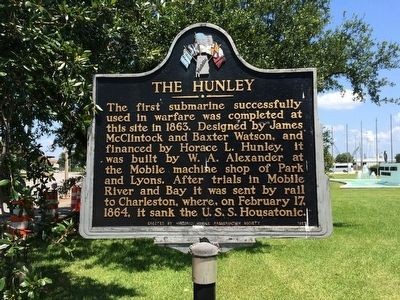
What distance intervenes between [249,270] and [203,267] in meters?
4.30

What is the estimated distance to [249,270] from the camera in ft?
27.8

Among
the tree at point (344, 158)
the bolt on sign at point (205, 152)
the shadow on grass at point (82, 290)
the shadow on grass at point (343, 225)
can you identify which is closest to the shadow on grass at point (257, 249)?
the shadow on grass at point (82, 290)

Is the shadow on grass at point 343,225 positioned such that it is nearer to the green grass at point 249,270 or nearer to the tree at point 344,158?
the green grass at point 249,270

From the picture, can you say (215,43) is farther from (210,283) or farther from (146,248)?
(146,248)

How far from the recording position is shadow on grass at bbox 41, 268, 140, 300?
23.0 ft

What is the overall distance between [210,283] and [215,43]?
212 cm

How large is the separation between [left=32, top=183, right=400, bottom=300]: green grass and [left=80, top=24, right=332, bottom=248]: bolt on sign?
8.56 ft

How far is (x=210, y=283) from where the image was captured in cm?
436

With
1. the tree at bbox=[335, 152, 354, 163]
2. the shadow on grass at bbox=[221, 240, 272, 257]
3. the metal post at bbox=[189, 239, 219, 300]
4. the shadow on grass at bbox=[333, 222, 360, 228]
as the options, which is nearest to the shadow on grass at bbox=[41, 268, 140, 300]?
the shadow on grass at bbox=[221, 240, 272, 257]

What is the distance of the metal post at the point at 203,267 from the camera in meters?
4.35

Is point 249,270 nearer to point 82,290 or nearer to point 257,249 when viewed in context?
point 257,249

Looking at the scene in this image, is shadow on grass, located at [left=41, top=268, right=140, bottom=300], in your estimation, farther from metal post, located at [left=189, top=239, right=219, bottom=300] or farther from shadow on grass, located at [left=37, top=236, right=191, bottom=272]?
metal post, located at [left=189, top=239, right=219, bottom=300]

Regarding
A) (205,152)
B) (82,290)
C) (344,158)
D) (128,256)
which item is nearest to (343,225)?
(128,256)

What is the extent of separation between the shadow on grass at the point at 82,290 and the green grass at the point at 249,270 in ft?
0.04
